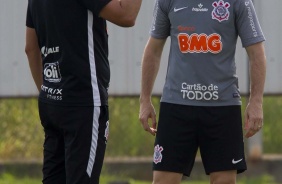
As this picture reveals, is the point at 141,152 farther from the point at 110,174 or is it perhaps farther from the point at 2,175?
the point at 2,175

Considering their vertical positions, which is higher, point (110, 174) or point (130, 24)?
point (130, 24)

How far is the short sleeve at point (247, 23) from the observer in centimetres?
603

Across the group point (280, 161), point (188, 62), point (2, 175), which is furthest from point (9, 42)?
point (188, 62)

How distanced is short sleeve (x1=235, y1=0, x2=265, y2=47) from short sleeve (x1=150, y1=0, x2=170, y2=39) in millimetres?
459

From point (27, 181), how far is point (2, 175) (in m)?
0.33

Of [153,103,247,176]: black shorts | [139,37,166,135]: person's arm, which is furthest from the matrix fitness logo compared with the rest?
[139,37,166,135]: person's arm

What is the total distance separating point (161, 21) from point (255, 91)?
2.45ft

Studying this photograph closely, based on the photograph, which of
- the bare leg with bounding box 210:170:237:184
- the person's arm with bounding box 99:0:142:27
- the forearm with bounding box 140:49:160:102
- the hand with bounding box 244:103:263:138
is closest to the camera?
the person's arm with bounding box 99:0:142:27

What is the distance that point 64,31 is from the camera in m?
5.39

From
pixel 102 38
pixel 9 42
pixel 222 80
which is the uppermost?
pixel 102 38

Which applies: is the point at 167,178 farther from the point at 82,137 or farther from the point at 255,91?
the point at 82,137

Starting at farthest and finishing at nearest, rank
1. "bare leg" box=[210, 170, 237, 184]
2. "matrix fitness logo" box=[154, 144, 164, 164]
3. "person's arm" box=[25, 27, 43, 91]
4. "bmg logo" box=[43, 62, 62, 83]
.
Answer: "matrix fitness logo" box=[154, 144, 164, 164] → "bare leg" box=[210, 170, 237, 184] → "person's arm" box=[25, 27, 43, 91] → "bmg logo" box=[43, 62, 62, 83]

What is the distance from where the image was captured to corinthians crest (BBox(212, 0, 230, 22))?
6.02 m

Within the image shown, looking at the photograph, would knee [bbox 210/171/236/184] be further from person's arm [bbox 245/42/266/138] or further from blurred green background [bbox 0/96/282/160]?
blurred green background [bbox 0/96/282/160]
